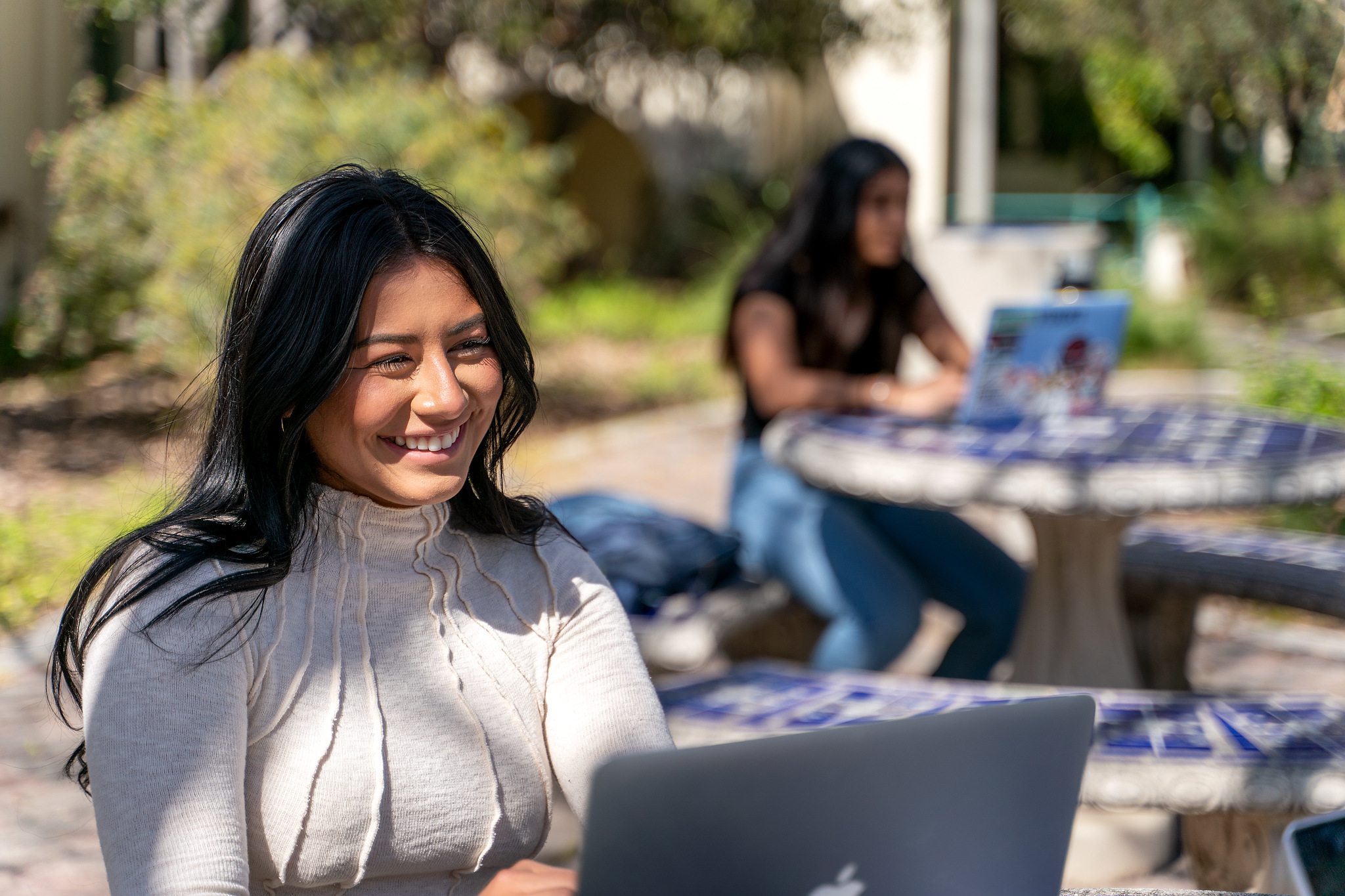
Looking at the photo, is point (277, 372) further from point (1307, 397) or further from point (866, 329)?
point (1307, 397)

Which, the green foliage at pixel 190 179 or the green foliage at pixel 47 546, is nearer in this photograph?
the green foliage at pixel 47 546

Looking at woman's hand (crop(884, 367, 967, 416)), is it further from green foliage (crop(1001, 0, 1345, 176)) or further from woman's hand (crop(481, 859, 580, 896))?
green foliage (crop(1001, 0, 1345, 176))

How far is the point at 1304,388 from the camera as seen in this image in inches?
209

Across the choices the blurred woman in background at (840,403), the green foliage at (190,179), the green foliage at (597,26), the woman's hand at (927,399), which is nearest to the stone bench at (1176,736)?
the blurred woman in background at (840,403)

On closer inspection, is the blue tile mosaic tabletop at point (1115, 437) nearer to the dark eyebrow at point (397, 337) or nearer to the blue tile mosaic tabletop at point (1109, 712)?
the blue tile mosaic tabletop at point (1109, 712)

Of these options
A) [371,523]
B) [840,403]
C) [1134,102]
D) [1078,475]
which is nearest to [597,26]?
[1134,102]

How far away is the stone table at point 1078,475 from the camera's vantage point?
9.20 ft

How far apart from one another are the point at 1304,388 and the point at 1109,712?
316cm

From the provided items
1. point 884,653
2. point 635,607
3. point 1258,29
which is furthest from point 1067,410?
point 1258,29

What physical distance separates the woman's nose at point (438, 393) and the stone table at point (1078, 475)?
5.44 ft

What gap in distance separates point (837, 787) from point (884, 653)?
2.42m

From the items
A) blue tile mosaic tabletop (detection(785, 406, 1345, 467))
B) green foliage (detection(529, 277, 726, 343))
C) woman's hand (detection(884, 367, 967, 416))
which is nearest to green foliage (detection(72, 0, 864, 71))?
green foliage (detection(529, 277, 726, 343))

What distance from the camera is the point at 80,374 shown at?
6.45m

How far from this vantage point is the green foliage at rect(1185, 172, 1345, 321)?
24.8 feet
